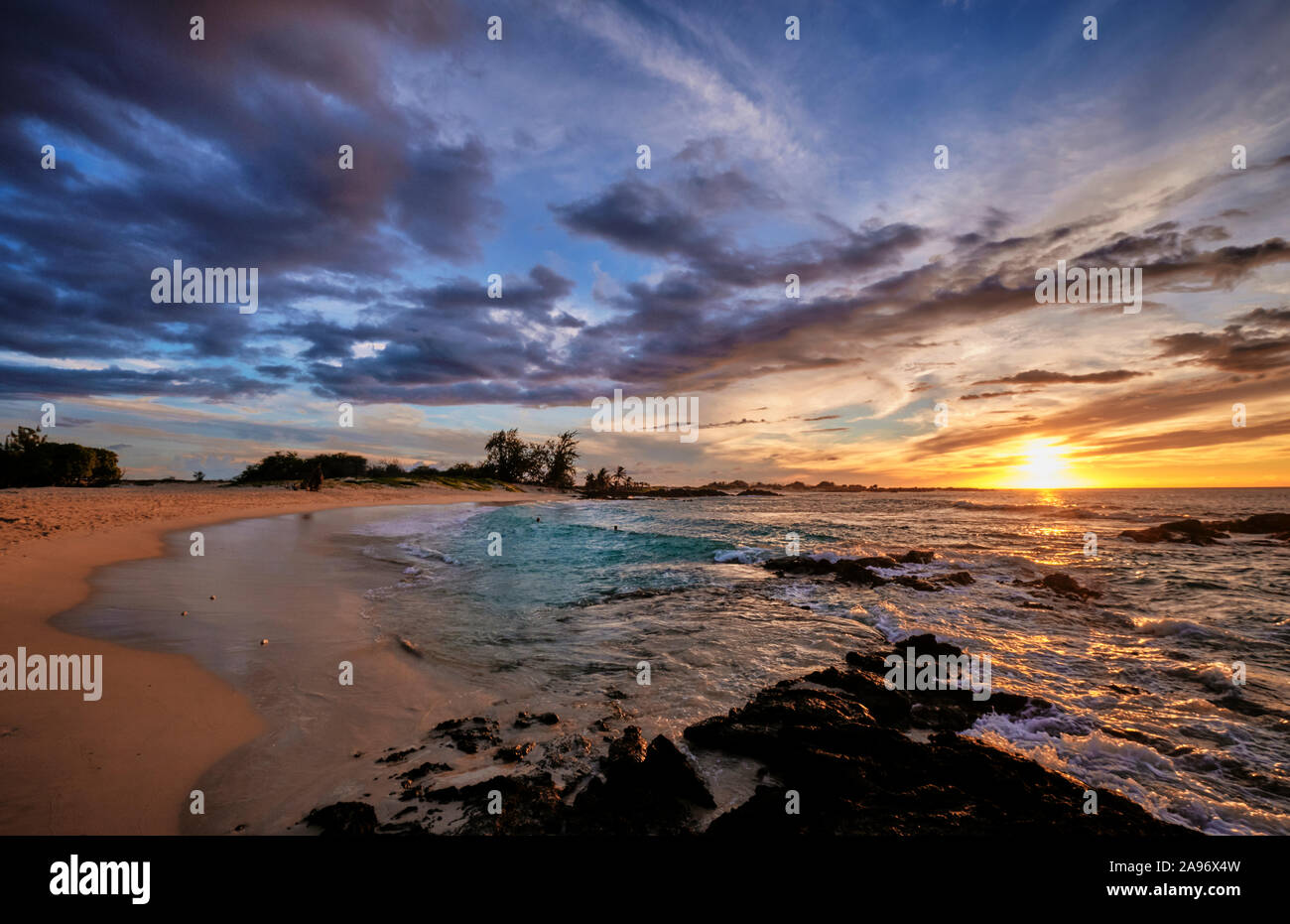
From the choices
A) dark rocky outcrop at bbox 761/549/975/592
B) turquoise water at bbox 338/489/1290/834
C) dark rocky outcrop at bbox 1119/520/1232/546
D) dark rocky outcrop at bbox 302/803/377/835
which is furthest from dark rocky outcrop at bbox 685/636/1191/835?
dark rocky outcrop at bbox 1119/520/1232/546

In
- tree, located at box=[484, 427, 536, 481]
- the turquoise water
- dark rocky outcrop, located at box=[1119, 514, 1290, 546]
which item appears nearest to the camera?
the turquoise water

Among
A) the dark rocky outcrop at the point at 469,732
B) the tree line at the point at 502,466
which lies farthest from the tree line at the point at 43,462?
the dark rocky outcrop at the point at 469,732

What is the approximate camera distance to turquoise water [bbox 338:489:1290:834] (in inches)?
216

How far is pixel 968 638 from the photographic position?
987 centimetres

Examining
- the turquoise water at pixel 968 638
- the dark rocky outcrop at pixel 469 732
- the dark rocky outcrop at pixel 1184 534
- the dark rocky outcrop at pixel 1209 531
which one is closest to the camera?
the dark rocky outcrop at pixel 469 732

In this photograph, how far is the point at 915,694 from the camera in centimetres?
690

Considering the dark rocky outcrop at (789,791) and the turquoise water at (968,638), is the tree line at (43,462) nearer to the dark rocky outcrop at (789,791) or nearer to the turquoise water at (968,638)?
the turquoise water at (968,638)

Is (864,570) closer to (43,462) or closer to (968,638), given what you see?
(968,638)

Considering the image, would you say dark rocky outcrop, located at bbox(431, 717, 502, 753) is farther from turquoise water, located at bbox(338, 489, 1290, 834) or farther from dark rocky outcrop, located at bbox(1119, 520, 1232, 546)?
dark rocky outcrop, located at bbox(1119, 520, 1232, 546)

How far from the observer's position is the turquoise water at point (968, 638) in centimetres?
548
